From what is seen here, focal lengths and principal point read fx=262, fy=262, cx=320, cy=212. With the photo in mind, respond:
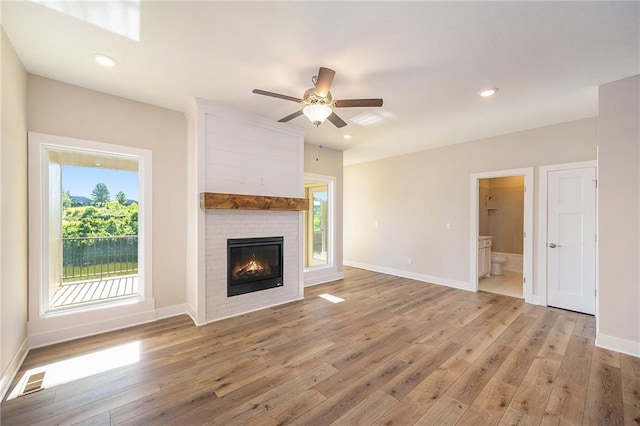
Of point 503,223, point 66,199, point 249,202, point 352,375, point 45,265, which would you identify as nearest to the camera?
point 352,375

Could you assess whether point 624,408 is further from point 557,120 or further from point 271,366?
point 557,120

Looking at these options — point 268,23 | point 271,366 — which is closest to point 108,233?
point 271,366

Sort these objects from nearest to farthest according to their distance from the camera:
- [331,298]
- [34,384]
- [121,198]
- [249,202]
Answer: [34,384], [121,198], [249,202], [331,298]

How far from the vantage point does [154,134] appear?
3475 millimetres

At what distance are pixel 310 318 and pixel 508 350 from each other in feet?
7.40

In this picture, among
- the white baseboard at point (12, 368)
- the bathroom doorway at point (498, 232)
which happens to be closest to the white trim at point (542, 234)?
the bathroom doorway at point (498, 232)

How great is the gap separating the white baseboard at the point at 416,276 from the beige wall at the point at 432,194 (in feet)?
0.16

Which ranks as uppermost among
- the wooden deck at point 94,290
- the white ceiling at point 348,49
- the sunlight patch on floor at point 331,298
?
the white ceiling at point 348,49

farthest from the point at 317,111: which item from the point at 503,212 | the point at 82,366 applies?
the point at 503,212

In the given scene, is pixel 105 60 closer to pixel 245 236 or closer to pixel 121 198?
pixel 121 198

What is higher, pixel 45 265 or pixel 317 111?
pixel 317 111

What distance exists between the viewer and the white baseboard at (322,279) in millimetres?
5215

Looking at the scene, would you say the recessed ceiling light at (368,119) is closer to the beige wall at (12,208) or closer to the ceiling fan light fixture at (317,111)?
the ceiling fan light fixture at (317,111)

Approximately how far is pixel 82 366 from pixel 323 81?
3414 mm
